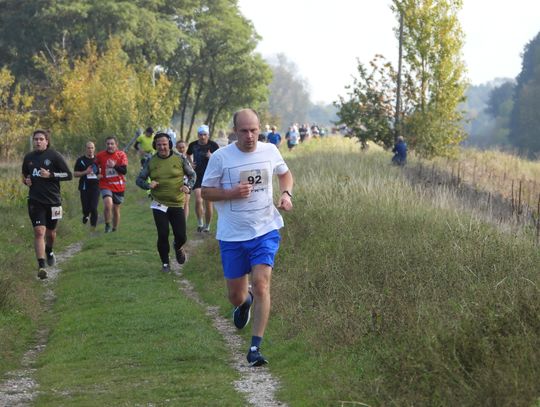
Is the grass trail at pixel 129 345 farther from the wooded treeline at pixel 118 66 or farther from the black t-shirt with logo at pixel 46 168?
the wooded treeline at pixel 118 66

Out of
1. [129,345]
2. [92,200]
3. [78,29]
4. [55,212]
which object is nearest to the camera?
[129,345]

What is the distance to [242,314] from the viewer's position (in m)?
10.1

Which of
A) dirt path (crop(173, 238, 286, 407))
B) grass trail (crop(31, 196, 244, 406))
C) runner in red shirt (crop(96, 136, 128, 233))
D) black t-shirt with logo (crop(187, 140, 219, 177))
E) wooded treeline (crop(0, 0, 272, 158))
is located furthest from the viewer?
wooded treeline (crop(0, 0, 272, 158))

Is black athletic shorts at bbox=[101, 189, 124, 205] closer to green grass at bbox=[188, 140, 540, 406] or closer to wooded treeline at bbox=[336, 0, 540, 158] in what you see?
green grass at bbox=[188, 140, 540, 406]

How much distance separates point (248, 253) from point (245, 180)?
656 millimetres

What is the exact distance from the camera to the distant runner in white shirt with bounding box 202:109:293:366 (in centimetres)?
859

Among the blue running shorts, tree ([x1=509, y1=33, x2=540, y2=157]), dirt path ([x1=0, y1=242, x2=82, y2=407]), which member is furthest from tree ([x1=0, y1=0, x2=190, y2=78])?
the blue running shorts

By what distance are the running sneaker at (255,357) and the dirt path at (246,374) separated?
0.18 feet

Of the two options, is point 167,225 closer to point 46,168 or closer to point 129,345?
point 46,168

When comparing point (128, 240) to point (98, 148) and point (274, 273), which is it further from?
point (98, 148)

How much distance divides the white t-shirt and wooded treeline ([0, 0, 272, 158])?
97.3 ft

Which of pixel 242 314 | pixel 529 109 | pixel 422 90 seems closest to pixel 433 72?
pixel 422 90

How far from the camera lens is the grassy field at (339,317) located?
6711 mm

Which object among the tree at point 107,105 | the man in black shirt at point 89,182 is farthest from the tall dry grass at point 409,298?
the tree at point 107,105
